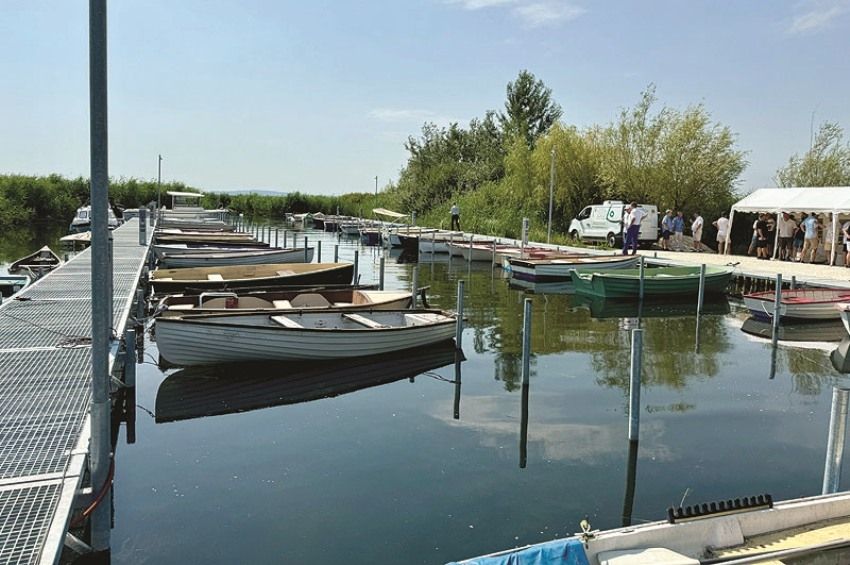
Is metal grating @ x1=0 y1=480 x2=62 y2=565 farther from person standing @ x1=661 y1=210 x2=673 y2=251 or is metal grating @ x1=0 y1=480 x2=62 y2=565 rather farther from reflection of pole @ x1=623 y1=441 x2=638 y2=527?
person standing @ x1=661 y1=210 x2=673 y2=251

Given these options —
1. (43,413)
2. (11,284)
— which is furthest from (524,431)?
(11,284)

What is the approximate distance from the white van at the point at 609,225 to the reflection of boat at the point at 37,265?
22.9 metres

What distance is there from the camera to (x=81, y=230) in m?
40.2

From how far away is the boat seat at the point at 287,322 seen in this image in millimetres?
12500

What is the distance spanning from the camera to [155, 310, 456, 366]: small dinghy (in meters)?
11.9

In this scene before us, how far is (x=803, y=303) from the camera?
17.5 meters

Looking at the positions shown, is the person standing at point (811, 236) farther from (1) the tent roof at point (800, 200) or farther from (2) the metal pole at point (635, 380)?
(2) the metal pole at point (635, 380)

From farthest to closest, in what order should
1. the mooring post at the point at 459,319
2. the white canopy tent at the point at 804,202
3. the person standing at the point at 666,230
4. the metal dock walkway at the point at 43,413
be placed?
1. the person standing at the point at 666,230
2. the white canopy tent at the point at 804,202
3. the mooring post at the point at 459,319
4. the metal dock walkway at the point at 43,413

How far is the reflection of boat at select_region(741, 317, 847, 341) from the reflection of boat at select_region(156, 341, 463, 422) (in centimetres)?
813

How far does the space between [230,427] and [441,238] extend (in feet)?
92.8

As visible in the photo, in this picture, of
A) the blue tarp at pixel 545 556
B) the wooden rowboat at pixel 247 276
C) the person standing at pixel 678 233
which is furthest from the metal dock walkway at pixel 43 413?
the person standing at pixel 678 233

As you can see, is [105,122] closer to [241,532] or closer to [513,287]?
[241,532]

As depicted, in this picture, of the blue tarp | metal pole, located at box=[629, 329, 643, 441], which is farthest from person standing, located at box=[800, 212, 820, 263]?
the blue tarp

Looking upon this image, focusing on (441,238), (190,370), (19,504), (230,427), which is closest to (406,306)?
(190,370)
